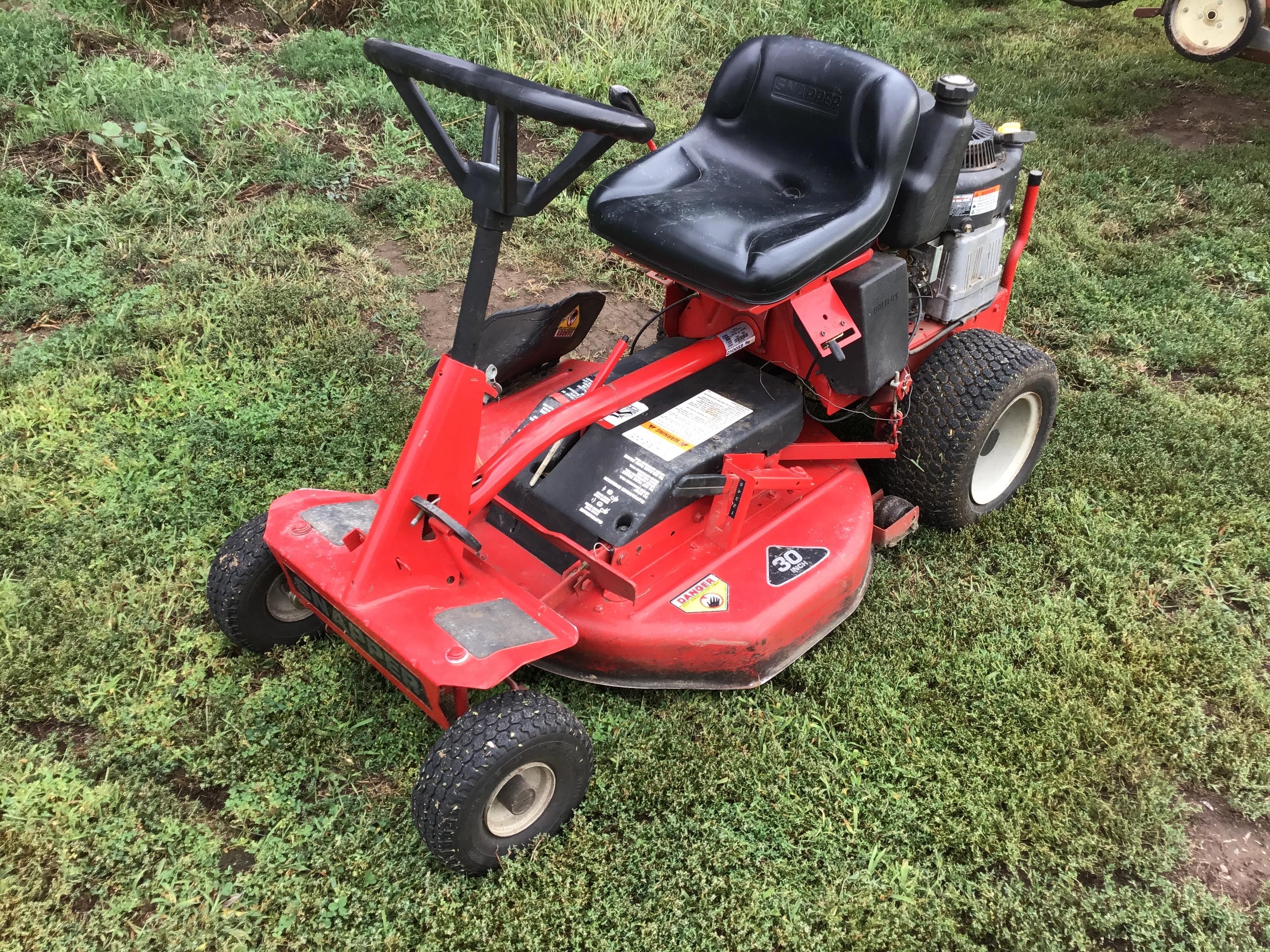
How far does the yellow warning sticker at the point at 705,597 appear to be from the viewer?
8.64 ft

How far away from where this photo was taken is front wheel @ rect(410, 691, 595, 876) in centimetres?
214

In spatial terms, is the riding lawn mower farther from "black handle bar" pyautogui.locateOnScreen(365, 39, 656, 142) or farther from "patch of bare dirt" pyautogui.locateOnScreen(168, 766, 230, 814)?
"patch of bare dirt" pyautogui.locateOnScreen(168, 766, 230, 814)

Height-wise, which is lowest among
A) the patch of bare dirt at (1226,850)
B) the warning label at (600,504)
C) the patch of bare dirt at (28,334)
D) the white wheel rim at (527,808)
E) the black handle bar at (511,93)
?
the patch of bare dirt at (1226,850)

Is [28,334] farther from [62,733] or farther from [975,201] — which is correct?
[975,201]

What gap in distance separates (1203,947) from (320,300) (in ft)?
12.7

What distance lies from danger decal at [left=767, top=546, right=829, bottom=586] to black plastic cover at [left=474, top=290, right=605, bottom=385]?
1.07m

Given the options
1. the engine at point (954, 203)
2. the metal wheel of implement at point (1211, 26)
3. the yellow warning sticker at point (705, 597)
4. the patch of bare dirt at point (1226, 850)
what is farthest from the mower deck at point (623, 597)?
the metal wheel of implement at point (1211, 26)

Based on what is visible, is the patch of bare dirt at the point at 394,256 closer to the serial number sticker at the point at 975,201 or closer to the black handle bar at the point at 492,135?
the black handle bar at the point at 492,135

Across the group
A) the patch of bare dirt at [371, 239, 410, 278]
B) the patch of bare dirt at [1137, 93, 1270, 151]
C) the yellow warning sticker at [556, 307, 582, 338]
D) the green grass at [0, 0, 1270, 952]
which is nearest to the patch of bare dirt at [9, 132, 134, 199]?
the green grass at [0, 0, 1270, 952]

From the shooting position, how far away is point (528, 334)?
10.7 ft

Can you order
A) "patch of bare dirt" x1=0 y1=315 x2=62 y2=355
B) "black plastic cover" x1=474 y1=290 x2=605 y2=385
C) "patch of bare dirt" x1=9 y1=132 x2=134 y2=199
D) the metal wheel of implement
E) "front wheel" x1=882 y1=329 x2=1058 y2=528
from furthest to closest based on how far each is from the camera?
the metal wheel of implement < "patch of bare dirt" x1=9 y1=132 x2=134 y2=199 < "patch of bare dirt" x1=0 y1=315 x2=62 y2=355 < "black plastic cover" x1=474 y1=290 x2=605 y2=385 < "front wheel" x1=882 y1=329 x2=1058 y2=528

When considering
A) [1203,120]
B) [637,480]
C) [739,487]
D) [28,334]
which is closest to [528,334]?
[637,480]

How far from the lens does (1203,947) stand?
223cm

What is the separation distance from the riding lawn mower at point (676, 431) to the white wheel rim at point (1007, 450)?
0.06 feet
